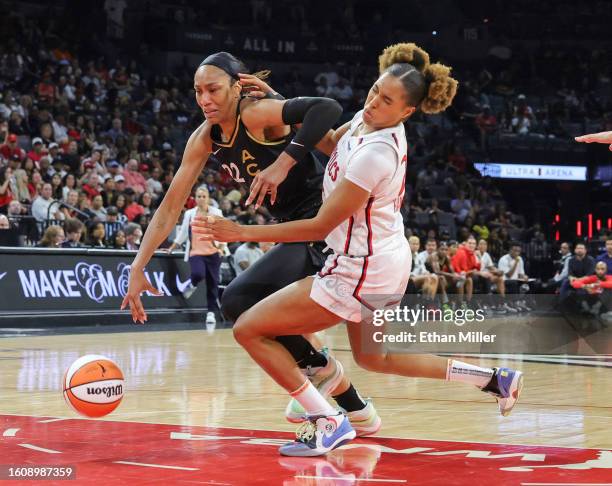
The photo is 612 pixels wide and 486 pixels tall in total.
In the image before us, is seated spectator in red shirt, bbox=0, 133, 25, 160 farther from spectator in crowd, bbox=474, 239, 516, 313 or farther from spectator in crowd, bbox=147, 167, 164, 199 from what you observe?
spectator in crowd, bbox=474, 239, 516, 313

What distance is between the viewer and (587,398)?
6984 millimetres

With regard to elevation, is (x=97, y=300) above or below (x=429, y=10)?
below

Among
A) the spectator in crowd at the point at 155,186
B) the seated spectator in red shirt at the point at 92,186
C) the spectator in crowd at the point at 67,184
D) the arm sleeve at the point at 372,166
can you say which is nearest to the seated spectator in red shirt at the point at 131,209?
the seated spectator in red shirt at the point at 92,186

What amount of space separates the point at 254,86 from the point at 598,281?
12190mm

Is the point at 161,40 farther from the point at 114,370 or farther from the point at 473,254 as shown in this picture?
the point at 114,370

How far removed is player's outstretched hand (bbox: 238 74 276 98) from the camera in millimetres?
5082

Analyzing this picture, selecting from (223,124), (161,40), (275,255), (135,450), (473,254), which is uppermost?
(161,40)

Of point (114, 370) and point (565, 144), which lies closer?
point (114, 370)

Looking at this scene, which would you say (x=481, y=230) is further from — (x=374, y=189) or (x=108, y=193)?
(x=374, y=189)

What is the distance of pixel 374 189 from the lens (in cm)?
471

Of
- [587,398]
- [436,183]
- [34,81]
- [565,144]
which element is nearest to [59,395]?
[587,398]

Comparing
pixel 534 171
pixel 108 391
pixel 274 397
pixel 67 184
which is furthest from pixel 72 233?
pixel 534 171

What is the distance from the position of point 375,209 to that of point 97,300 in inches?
391

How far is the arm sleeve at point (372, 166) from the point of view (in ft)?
15.0
